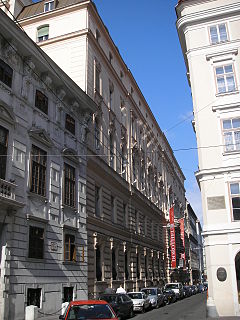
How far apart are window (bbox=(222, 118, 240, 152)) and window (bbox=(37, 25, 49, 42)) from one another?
59.1 ft

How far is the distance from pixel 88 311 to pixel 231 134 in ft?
51.2

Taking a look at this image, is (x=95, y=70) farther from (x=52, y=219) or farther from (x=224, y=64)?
(x=52, y=219)

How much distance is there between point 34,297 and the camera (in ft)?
63.0

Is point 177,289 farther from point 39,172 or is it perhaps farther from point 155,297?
point 39,172

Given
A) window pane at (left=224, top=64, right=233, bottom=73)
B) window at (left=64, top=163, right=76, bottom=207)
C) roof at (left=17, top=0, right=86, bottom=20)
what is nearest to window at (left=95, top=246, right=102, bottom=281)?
window at (left=64, top=163, right=76, bottom=207)

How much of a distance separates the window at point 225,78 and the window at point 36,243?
14449 millimetres

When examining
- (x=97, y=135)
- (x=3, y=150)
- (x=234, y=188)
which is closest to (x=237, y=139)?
(x=234, y=188)

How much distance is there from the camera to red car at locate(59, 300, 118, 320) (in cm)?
1112

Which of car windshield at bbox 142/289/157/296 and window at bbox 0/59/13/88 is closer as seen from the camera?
window at bbox 0/59/13/88

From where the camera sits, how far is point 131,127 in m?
41.7

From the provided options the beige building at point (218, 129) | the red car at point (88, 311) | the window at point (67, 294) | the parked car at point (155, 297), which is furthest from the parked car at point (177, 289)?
the red car at point (88, 311)

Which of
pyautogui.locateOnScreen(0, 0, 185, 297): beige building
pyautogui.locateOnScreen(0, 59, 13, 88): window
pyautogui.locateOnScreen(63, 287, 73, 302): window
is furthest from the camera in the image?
pyautogui.locateOnScreen(0, 0, 185, 297): beige building

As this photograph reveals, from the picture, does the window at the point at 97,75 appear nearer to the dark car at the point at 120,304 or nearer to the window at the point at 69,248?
the window at the point at 69,248

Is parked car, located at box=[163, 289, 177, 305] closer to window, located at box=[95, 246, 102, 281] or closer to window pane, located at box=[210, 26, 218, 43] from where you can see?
window, located at box=[95, 246, 102, 281]
